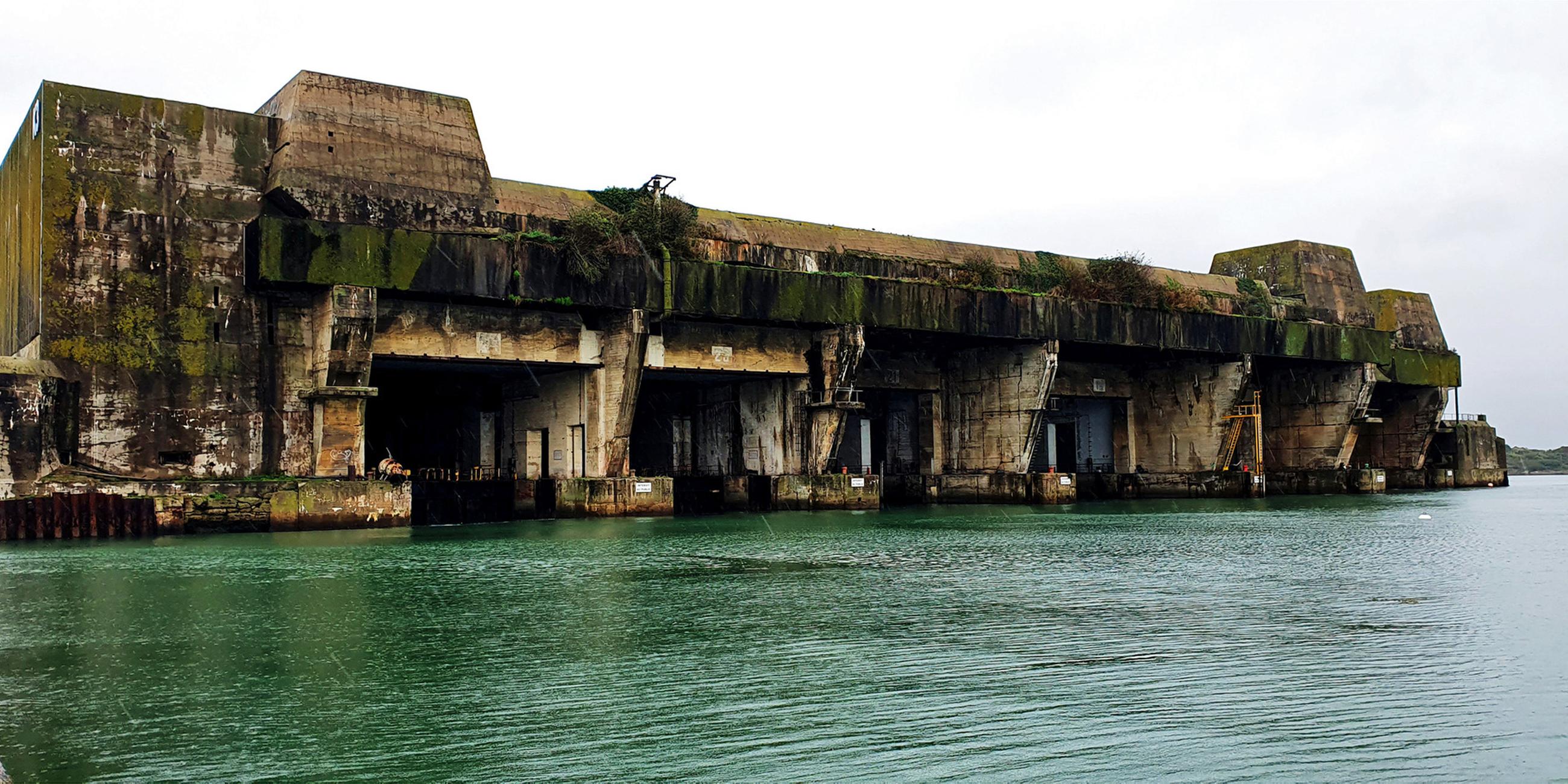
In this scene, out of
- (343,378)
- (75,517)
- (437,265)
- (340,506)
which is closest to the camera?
(75,517)

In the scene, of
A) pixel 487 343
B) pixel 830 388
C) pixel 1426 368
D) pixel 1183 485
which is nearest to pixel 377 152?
pixel 487 343

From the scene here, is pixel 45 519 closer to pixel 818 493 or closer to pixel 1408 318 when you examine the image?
pixel 818 493

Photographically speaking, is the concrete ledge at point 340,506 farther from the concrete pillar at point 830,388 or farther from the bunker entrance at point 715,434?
the concrete pillar at point 830,388

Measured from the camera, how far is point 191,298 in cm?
3191

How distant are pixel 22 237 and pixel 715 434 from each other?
22.9m

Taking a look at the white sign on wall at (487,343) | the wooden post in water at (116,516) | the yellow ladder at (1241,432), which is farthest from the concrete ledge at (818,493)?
the yellow ladder at (1241,432)

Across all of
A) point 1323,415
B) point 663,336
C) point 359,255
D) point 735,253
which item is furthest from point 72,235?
point 1323,415

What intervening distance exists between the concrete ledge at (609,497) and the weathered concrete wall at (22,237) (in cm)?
1390

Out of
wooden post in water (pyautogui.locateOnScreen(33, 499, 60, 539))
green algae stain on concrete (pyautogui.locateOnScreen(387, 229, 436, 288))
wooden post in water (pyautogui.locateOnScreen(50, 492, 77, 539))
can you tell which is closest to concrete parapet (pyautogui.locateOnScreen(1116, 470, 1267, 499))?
green algae stain on concrete (pyautogui.locateOnScreen(387, 229, 436, 288))

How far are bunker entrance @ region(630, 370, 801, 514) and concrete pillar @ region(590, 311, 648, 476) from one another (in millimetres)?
2881

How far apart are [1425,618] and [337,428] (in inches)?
1020

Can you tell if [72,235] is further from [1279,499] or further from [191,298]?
[1279,499]

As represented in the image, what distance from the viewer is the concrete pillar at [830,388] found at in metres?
41.7

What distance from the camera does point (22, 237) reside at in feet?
110
